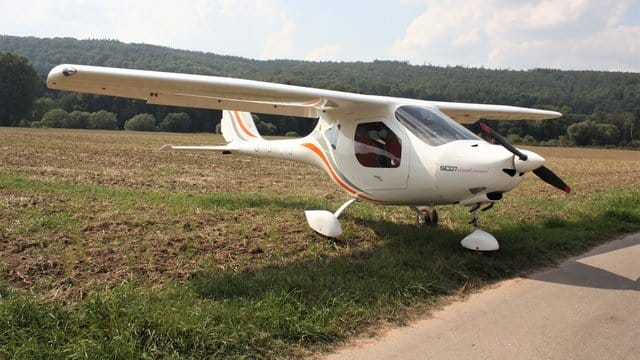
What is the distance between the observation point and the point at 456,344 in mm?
4160

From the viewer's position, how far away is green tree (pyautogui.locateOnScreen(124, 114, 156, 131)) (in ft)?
233

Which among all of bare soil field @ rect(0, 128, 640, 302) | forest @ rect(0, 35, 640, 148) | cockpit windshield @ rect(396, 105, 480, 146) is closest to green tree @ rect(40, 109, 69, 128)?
forest @ rect(0, 35, 640, 148)

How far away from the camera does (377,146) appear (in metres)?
7.42

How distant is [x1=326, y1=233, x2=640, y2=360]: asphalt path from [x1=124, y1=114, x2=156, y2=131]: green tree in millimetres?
71194

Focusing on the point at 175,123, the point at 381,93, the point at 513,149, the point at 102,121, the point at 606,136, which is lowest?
the point at 102,121

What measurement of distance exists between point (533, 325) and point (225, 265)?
11.4ft

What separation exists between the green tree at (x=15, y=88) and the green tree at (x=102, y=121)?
12.6 meters

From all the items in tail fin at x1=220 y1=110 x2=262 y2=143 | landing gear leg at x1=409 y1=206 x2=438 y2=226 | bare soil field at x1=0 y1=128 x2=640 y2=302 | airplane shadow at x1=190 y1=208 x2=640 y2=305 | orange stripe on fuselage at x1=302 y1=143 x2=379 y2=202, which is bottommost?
bare soil field at x1=0 y1=128 x2=640 y2=302

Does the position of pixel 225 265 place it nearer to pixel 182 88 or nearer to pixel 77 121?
pixel 182 88

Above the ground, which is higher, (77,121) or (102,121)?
(102,121)

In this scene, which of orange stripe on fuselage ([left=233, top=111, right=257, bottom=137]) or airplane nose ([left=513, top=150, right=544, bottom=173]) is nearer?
airplane nose ([left=513, top=150, right=544, bottom=173])

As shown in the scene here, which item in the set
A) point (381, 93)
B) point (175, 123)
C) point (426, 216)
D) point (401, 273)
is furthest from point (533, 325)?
point (175, 123)

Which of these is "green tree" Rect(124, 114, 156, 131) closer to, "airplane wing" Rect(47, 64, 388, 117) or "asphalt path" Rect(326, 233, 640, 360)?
"airplane wing" Rect(47, 64, 388, 117)

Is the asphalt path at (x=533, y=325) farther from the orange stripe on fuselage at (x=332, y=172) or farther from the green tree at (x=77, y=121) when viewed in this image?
the green tree at (x=77, y=121)
